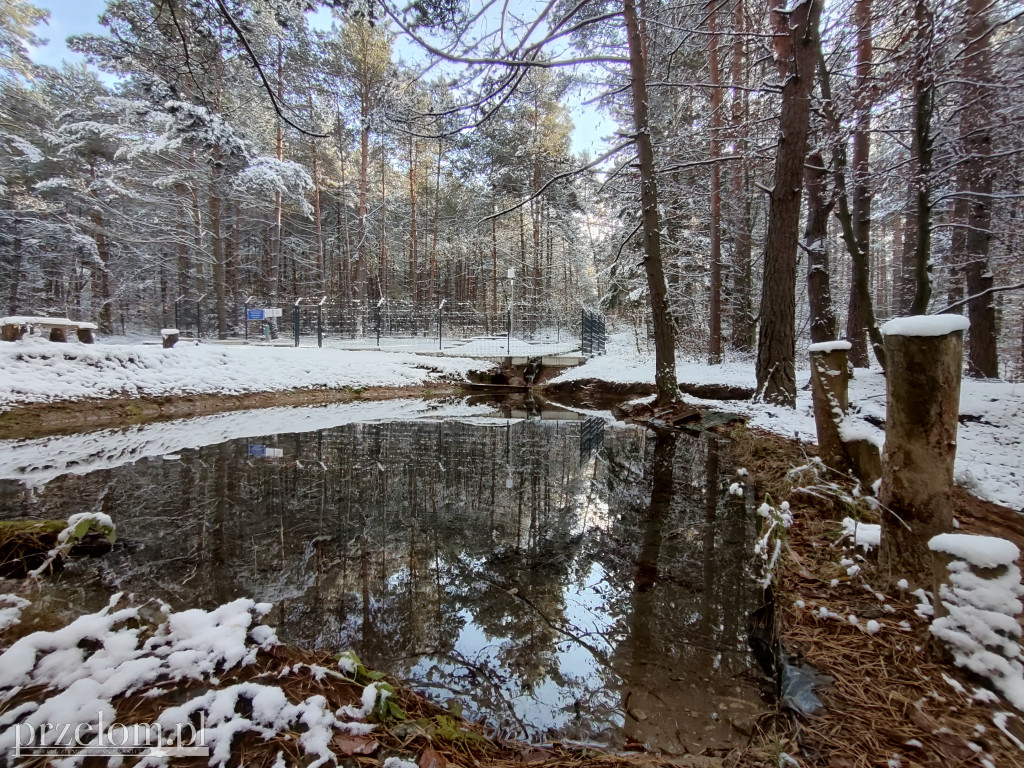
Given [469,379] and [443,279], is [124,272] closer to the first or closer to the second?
[443,279]

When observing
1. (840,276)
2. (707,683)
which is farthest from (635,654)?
(840,276)

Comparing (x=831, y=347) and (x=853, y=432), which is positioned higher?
(x=831, y=347)

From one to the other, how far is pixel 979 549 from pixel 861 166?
24.2 ft

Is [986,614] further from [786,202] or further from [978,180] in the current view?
[978,180]

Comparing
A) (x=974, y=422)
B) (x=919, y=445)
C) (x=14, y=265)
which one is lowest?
(x=974, y=422)

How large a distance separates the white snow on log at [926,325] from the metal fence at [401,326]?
483 inches

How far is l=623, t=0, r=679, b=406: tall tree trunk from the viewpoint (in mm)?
6297

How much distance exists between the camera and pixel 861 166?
630cm

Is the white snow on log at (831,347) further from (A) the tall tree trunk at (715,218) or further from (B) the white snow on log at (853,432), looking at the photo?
(A) the tall tree trunk at (715,218)

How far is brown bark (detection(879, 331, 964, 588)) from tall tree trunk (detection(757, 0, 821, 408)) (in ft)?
14.3

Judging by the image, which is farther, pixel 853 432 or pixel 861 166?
pixel 861 166

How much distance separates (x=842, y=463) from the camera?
2.72 metres

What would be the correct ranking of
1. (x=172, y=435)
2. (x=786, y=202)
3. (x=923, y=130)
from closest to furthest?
(x=923, y=130) < (x=786, y=202) < (x=172, y=435)

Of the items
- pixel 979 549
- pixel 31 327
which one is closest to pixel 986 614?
pixel 979 549
